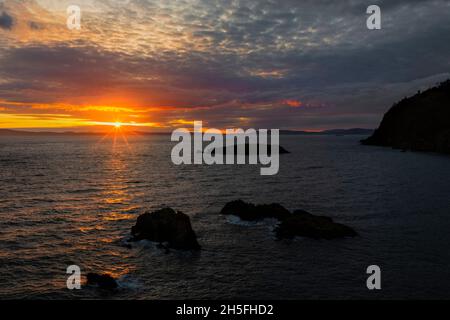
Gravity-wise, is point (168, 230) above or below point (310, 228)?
above

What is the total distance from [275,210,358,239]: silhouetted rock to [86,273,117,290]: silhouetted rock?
1674 cm

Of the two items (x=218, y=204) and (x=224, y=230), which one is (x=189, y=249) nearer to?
(x=224, y=230)

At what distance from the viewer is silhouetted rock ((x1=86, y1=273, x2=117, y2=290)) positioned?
2303 centimetres

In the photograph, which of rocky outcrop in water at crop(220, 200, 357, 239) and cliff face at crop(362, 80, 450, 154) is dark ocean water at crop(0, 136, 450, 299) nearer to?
rocky outcrop in water at crop(220, 200, 357, 239)

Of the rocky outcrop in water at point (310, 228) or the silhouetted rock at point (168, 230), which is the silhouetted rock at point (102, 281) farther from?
the rocky outcrop in water at point (310, 228)

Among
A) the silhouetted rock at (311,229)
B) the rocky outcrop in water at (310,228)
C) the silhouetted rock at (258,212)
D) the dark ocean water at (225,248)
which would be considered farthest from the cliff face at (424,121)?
the silhouetted rock at (311,229)

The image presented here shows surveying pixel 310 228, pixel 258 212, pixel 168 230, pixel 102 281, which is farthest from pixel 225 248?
pixel 102 281

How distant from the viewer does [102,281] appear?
76.4 feet

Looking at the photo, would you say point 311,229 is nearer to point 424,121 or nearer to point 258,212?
point 258,212

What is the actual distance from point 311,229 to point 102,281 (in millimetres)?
20546

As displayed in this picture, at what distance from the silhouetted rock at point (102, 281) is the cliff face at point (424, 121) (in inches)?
5986
